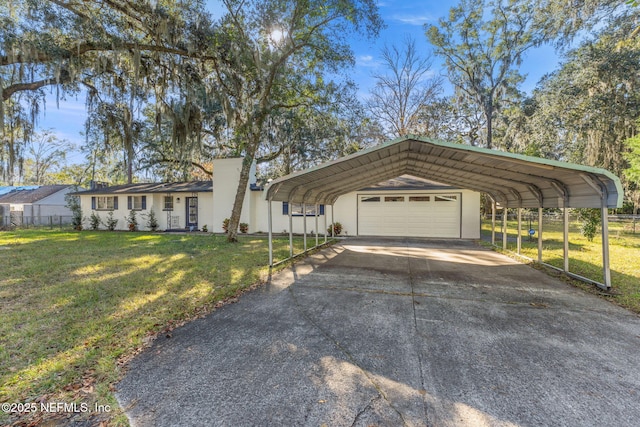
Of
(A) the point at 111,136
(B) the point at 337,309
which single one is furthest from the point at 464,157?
(A) the point at 111,136

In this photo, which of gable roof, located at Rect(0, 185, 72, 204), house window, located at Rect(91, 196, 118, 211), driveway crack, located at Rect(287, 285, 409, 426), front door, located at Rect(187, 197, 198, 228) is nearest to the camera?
driveway crack, located at Rect(287, 285, 409, 426)

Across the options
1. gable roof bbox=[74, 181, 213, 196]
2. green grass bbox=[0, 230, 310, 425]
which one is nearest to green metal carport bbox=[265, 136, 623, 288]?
green grass bbox=[0, 230, 310, 425]

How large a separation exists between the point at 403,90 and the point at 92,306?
20.6 meters

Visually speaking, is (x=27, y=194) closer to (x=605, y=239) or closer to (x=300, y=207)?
(x=300, y=207)

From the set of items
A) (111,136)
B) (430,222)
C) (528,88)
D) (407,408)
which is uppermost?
(528,88)

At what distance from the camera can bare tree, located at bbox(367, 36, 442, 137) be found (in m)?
18.8

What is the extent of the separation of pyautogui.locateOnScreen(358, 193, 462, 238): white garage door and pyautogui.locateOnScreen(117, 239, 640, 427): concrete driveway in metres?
7.44

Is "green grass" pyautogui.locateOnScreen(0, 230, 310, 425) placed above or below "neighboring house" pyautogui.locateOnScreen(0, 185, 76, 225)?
below

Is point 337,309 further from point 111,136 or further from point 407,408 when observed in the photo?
point 111,136

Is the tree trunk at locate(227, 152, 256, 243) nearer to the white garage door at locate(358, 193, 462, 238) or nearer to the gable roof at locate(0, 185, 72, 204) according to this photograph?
the white garage door at locate(358, 193, 462, 238)

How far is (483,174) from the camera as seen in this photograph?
7.14 meters

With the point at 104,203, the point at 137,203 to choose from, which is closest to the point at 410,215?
the point at 137,203

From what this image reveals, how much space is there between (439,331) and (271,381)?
82.6 inches

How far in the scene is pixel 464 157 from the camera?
5.73 metres
